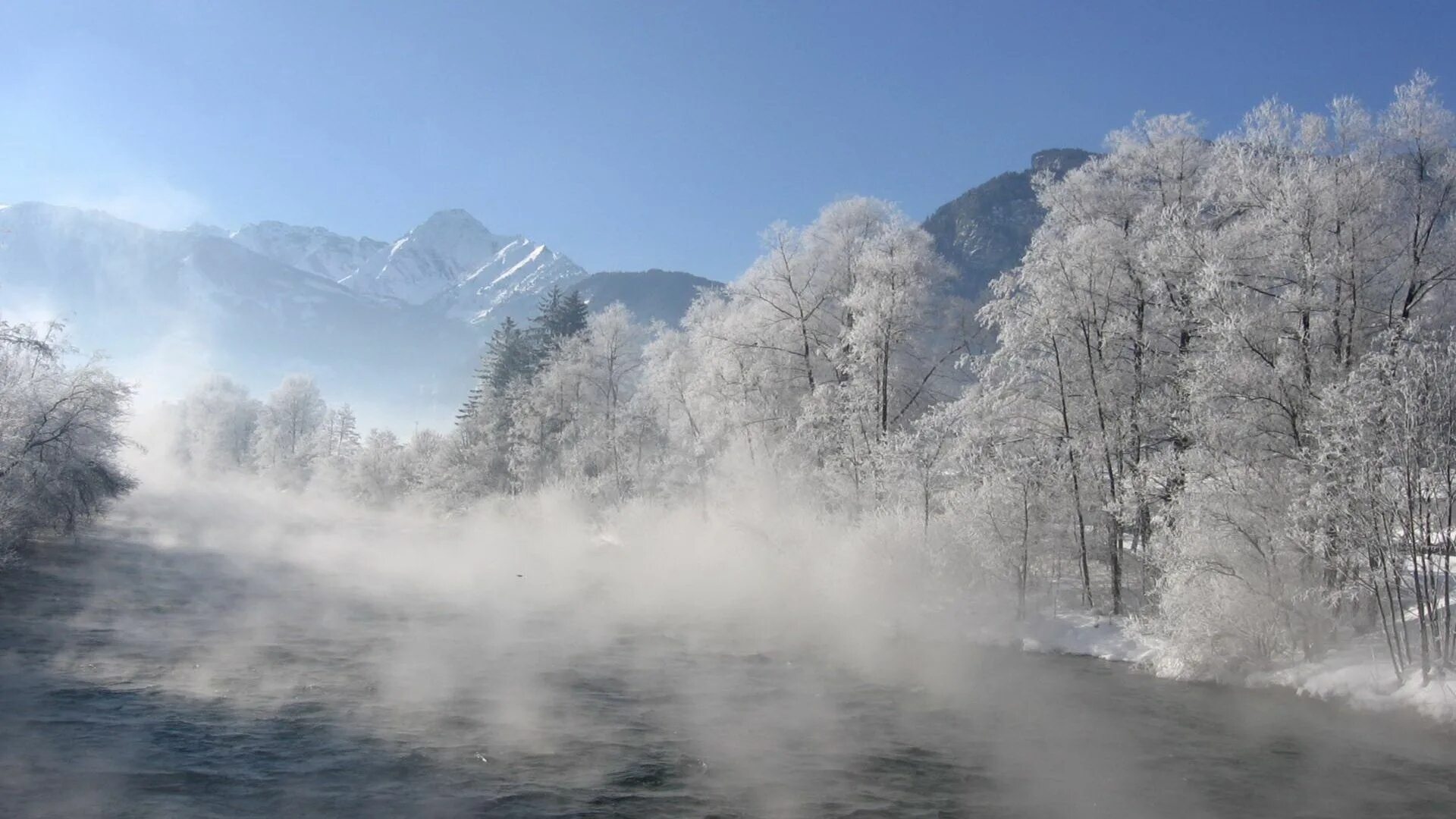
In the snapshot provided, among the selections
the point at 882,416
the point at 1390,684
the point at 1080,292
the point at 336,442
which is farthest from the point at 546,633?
the point at 336,442

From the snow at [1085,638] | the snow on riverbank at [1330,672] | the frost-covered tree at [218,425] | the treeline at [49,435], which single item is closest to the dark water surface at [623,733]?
the snow on riverbank at [1330,672]

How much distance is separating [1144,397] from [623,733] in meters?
20.0

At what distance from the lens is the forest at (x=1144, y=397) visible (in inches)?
846

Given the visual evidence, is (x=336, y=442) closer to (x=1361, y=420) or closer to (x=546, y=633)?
(x=546, y=633)

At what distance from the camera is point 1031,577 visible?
34.8 meters

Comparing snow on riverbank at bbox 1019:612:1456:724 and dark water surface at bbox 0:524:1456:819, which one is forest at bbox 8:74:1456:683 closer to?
snow on riverbank at bbox 1019:612:1456:724

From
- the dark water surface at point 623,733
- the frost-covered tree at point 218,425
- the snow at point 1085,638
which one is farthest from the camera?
the frost-covered tree at point 218,425

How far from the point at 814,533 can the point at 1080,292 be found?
54.0 feet

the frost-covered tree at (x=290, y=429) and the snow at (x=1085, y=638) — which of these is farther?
the frost-covered tree at (x=290, y=429)

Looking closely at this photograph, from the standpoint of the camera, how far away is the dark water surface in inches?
561

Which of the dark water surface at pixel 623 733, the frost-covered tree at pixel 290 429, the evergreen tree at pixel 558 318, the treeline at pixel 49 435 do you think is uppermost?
the evergreen tree at pixel 558 318

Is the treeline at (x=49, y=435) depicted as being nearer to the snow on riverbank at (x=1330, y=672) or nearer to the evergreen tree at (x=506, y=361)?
the snow on riverbank at (x=1330, y=672)

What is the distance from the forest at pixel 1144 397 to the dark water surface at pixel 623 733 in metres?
4.13

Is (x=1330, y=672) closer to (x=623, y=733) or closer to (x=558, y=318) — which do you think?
(x=623, y=733)
